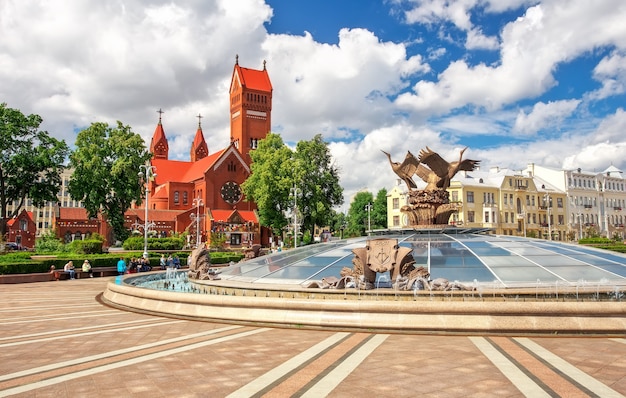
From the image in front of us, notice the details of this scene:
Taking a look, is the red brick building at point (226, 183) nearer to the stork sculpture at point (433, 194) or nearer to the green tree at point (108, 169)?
the green tree at point (108, 169)

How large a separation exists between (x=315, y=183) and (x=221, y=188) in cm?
1826

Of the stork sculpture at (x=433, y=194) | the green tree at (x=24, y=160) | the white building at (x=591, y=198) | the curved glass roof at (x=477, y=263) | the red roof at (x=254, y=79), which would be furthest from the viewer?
the red roof at (x=254, y=79)

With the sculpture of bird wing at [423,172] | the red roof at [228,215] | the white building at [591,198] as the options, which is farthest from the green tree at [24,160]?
the white building at [591,198]

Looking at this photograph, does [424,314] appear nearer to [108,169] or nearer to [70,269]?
[70,269]

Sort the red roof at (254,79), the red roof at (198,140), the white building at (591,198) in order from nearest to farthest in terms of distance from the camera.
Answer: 1. the white building at (591,198)
2. the red roof at (254,79)
3. the red roof at (198,140)

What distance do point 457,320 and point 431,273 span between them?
4.22 m

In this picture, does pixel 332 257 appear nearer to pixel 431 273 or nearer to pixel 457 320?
pixel 431 273

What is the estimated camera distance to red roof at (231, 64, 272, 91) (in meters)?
72.8

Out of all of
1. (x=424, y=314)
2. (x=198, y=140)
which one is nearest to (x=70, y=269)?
(x=424, y=314)

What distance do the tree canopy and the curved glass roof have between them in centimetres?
3097

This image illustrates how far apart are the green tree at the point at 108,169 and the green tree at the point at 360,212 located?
1877 inches

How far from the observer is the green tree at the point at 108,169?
42688 millimetres

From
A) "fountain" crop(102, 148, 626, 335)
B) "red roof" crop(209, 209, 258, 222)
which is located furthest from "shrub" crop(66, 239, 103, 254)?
"red roof" crop(209, 209, 258, 222)

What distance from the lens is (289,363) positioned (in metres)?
6.67
